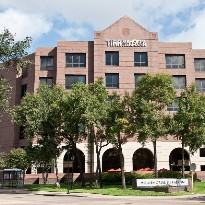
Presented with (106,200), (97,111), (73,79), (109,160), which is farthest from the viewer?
(109,160)

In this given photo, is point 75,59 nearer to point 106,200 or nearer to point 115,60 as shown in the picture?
point 115,60

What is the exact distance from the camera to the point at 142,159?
55781 millimetres

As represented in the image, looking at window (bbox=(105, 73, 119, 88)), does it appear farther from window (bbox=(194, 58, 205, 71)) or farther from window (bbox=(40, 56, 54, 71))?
window (bbox=(194, 58, 205, 71))

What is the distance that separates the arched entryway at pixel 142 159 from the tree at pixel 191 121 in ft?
48.2

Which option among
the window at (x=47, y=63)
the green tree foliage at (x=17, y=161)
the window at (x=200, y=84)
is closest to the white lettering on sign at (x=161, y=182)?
the green tree foliage at (x=17, y=161)

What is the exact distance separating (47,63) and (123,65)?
11.4 m

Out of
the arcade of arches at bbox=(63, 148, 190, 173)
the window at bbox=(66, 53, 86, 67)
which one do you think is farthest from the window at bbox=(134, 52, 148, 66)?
the arcade of arches at bbox=(63, 148, 190, 173)

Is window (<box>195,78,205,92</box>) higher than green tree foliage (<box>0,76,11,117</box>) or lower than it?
higher

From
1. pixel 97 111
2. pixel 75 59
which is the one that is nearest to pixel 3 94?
pixel 97 111

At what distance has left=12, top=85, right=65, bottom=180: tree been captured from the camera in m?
40.8

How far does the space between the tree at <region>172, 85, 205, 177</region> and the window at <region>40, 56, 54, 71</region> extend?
22.8m

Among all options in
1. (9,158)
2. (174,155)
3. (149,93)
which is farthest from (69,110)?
(174,155)

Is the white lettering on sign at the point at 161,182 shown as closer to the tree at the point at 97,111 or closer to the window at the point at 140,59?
the tree at the point at 97,111

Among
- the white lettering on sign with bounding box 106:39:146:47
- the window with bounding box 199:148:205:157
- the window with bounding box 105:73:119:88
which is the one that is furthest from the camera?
the white lettering on sign with bounding box 106:39:146:47
